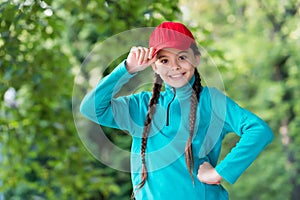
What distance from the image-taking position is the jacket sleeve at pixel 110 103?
1.29 metres

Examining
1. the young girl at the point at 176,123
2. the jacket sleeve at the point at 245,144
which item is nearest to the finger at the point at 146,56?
the young girl at the point at 176,123

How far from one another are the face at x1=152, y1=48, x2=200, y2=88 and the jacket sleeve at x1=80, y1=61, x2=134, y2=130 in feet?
0.31

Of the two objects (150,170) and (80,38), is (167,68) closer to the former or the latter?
(150,170)

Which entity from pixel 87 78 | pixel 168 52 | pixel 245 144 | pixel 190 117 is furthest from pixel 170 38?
pixel 87 78

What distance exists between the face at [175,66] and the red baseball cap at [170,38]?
18mm

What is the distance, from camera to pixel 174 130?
53.0 inches

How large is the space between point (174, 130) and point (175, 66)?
0.15 meters

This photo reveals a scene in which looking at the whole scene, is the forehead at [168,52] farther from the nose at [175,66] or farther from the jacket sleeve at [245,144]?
the jacket sleeve at [245,144]

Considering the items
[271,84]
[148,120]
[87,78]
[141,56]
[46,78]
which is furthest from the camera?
[271,84]

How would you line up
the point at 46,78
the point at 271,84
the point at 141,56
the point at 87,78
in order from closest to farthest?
the point at 141,56 < the point at 46,78 < the point at 87,78 < the point at 271,84

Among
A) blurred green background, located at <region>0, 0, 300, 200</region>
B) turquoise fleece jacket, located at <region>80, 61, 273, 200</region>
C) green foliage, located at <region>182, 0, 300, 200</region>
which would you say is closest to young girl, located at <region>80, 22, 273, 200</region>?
turquoise fleece jacket, located at <region>80, 61, 273, 200</region>

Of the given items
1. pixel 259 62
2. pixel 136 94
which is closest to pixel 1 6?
pixel 136 94

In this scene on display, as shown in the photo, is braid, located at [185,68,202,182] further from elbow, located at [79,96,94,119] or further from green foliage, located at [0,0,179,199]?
green foliage, located at [0,0,179,199]

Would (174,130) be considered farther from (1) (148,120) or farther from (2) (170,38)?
(2) (170,38)
